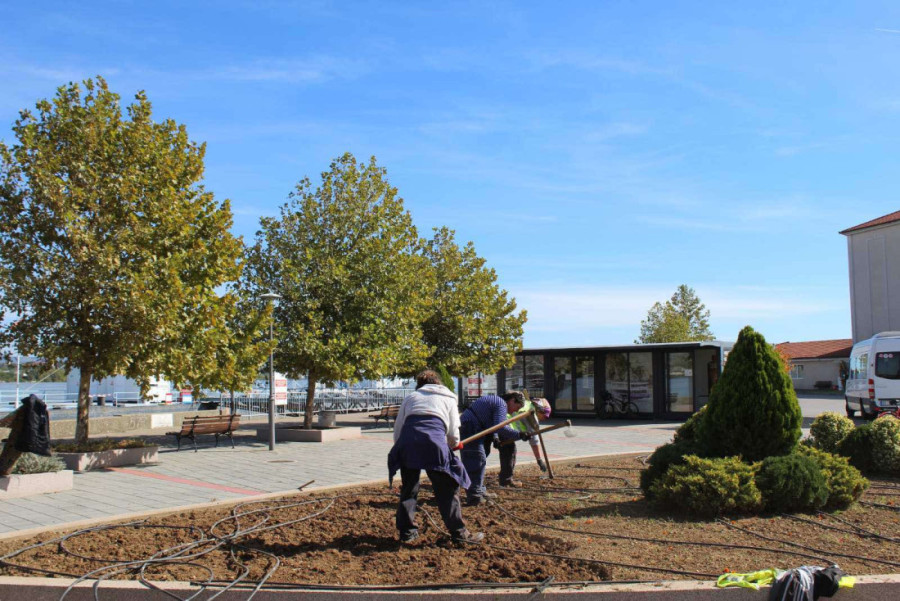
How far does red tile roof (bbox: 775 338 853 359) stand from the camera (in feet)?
201

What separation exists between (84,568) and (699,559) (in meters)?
4.54

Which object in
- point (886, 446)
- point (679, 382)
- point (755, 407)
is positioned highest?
point (679, 382)

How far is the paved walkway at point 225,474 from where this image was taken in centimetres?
897

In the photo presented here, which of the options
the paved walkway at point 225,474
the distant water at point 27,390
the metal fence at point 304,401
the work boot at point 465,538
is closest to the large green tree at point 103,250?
the paved walkway at point 225,474

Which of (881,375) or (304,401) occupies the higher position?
(881,375)

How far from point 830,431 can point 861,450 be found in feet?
2.08

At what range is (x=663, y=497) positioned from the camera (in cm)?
764

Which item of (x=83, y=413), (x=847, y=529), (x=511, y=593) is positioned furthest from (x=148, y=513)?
(x=83, y=413)

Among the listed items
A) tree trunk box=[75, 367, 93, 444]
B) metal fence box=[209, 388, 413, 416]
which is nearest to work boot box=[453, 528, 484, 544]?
tree trunk box=[75, 367, 93, 444]

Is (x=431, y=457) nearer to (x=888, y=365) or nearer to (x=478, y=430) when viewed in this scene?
(x=478, y=430)

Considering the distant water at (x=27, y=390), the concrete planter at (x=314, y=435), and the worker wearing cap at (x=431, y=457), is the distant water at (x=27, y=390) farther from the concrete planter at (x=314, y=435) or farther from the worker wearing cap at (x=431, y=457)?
the worker wearing cap at (x=431, y=457)

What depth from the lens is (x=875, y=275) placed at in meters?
48.3

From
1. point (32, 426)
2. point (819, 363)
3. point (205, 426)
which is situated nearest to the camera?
point (32, 426)

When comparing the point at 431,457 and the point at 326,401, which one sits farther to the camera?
the point at 326,401
